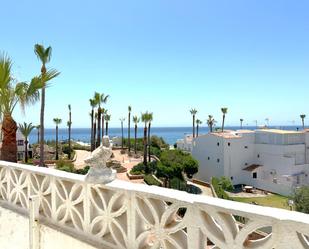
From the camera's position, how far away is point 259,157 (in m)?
46.5

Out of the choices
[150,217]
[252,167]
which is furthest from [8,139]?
[252,167]

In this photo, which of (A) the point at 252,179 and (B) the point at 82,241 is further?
(A) the point at 252,179

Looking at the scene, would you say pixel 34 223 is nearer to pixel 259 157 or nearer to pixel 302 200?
pixel 302 200

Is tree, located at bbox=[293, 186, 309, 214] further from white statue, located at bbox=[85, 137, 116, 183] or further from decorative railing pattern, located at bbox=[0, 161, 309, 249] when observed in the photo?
white statue, located at bbox=[85, 137, 116, 183]

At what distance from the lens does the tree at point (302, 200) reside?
29544 millimetres

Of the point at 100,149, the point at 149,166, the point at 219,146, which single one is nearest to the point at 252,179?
the point at 219,146

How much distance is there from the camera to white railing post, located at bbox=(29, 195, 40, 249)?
4.74 m

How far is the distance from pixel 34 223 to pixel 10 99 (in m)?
4.37

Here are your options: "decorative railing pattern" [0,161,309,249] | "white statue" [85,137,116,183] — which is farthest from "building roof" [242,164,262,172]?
"white statue" [85,137,116,183]

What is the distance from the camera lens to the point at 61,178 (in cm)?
452

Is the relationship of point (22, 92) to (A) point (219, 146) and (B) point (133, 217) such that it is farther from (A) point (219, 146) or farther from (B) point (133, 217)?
(A) point (219, 146)

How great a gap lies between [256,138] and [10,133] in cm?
4336

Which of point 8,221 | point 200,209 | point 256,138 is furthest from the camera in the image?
point 256,138

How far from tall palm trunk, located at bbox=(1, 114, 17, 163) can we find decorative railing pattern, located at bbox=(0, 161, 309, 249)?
292 centimetres
